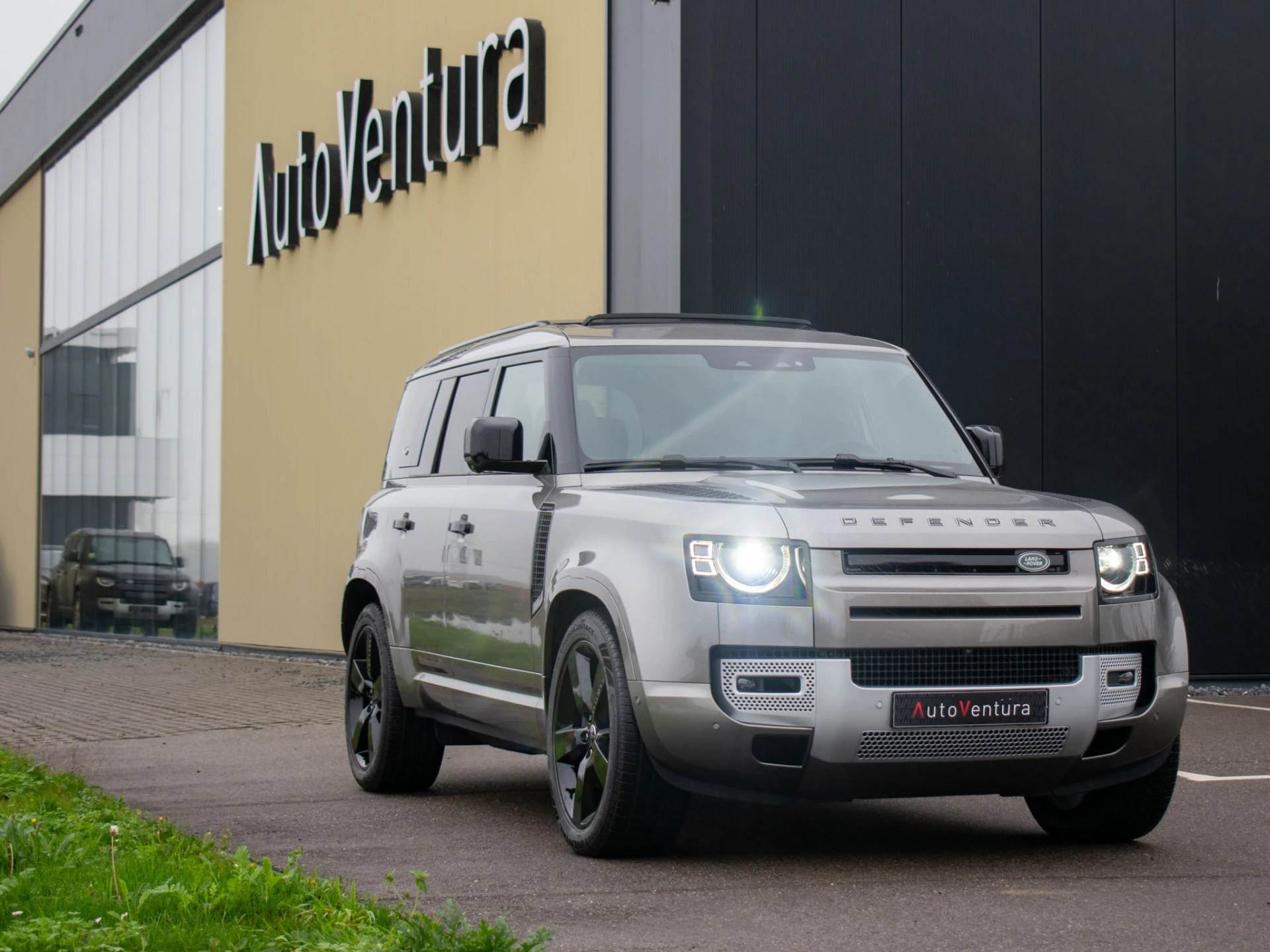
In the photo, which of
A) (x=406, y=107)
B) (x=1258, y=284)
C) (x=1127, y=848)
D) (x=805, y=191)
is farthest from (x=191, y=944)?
(x=406, y=107)

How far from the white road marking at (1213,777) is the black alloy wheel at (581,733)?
353cm

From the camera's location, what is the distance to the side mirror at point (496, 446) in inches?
259

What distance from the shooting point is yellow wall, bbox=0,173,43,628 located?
122ft

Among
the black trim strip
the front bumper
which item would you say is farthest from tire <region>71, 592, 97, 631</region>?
the front bumper

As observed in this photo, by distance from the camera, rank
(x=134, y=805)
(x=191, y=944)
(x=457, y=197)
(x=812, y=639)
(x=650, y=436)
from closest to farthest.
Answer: (x=191, y=944) → (x=812, y=639) → (x=650, y=436) → (x=134, y=805) → (x=457, y=197)

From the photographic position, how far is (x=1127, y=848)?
625 centimetres

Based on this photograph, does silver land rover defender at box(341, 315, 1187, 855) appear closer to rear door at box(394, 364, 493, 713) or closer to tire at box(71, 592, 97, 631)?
rear door at box(394, 364, 493, 713)

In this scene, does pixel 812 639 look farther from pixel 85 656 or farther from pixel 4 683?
pixel 85 656

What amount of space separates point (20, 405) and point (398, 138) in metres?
23.0

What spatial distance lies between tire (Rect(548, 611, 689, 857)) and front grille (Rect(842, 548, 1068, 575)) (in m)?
0.87

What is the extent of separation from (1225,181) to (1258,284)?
3.16 feet

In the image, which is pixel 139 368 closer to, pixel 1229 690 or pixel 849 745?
pixel 1229 690

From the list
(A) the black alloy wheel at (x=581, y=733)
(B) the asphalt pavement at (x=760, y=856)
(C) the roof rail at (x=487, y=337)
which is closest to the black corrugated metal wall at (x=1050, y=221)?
(B) the asphalt pavement at (x=760, y=856)

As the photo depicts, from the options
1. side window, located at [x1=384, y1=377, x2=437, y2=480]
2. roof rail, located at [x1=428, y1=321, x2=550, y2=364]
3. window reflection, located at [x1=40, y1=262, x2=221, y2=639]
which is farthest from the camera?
window reflection, located at [x1=40, y1=262, x2=221, y2=639]
